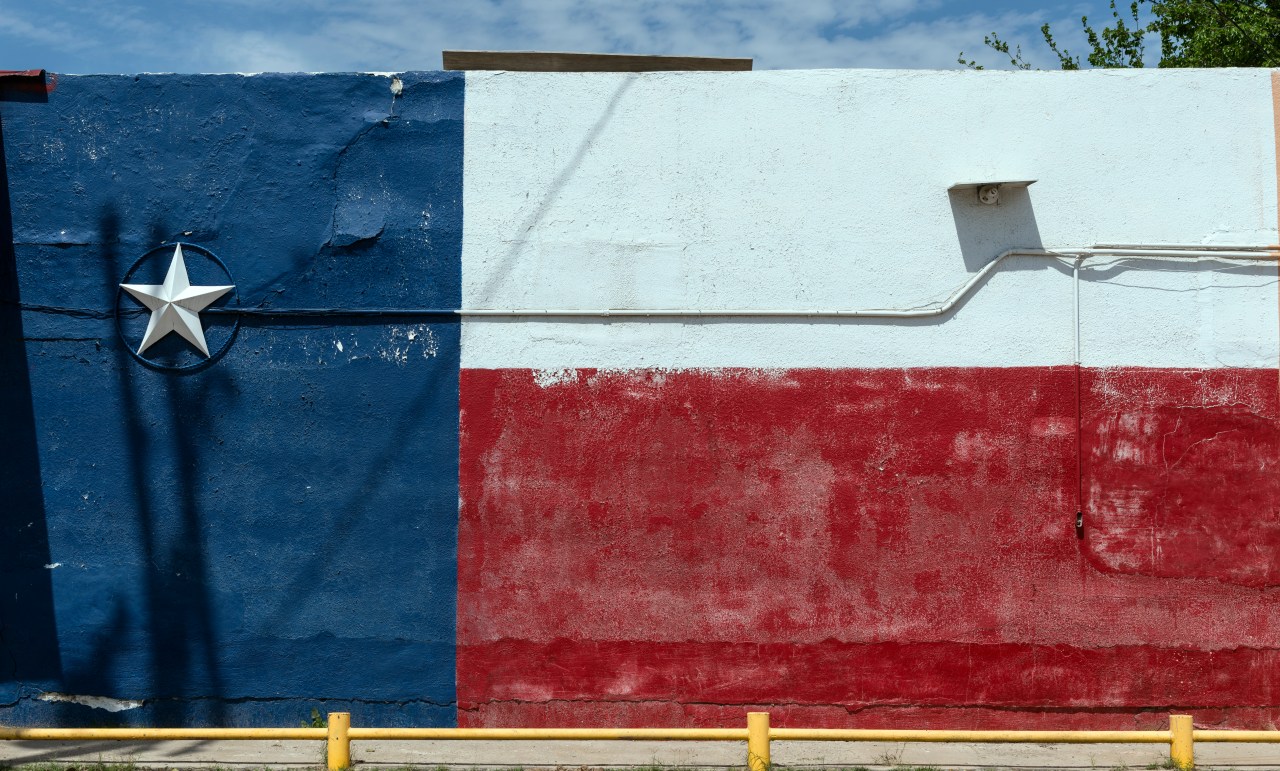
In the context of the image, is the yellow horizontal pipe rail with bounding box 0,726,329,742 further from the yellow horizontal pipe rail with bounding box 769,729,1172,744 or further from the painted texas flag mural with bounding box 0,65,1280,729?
the yellow horizontal pipe rail with bounding box 769,729,1172,744

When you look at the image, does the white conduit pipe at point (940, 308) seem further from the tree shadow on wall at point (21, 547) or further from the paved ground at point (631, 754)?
the tree shadow on wall at point (21, 547)

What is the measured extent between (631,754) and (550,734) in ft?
3.52

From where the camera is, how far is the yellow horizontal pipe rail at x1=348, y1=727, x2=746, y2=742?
240 inches

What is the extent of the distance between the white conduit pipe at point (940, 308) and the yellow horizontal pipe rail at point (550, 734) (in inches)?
110

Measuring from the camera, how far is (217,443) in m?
7.52

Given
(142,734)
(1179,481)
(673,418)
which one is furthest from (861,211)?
(142,734)

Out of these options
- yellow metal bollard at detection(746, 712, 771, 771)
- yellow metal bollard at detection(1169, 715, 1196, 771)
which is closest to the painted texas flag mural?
yellow metal bollard at detection(1169, 715, 1196, 771)

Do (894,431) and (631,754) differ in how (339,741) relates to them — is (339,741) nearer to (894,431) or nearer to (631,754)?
(631,754)

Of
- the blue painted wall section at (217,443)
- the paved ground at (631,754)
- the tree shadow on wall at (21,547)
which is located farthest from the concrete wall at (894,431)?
the tree shadow on wall at (21,547)

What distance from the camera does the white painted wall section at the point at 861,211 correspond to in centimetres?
749

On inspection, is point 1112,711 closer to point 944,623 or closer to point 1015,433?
point 944,623

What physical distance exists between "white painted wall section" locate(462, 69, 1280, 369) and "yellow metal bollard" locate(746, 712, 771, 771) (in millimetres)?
2433

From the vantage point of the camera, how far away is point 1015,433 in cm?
748

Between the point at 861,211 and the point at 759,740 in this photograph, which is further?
the point at 861,211
